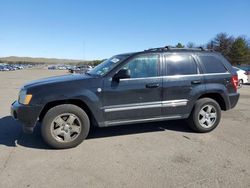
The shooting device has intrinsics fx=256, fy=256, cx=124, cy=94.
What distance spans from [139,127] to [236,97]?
2378 mm

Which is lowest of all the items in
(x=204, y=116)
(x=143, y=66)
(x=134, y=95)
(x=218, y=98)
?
(x=204, y=116)

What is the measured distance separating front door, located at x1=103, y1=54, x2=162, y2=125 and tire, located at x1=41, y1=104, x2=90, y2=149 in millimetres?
492

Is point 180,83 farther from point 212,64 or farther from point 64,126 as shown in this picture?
point 64,126

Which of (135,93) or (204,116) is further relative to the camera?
(204,116)

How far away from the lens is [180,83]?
17.7ft

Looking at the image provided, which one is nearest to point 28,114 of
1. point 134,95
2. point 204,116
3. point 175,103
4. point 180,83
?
point 134,95

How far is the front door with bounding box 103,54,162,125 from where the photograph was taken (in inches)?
195

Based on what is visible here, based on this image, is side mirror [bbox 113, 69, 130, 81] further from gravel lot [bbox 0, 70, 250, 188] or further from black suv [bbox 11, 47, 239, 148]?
gravel lot [bbox 0, 70, 250, 188]

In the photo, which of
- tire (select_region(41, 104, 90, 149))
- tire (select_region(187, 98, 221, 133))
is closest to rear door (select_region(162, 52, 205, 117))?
tire (select_region(187, 98, 221, 133))

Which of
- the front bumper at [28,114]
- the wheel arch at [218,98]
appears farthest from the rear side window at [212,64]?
the front bumper at [28,114]

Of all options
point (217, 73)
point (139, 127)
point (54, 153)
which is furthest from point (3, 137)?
point (217, 73)

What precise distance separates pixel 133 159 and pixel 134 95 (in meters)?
1.34

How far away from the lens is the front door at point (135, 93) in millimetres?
4965

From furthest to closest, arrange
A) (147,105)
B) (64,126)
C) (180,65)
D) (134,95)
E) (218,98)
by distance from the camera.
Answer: (218,98) → (180,65) → (147,105) → (134,95) → (64,126)
